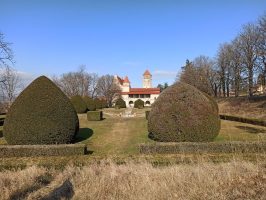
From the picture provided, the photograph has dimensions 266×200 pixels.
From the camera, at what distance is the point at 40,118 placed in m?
12.9

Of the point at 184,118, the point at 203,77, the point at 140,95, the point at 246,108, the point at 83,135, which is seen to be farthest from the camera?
the point at 140,95

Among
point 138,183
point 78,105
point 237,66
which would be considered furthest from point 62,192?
point 237,66

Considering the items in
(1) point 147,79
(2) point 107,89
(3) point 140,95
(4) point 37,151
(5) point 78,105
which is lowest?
(4) point 37,151

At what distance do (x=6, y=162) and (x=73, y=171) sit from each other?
3178 mm

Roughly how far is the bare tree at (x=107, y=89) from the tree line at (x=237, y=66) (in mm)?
25975

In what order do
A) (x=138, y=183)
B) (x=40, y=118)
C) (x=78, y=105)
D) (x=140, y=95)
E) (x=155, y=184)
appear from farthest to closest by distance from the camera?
(x=140, y=95)
(x=78, y=105)
(x=40, y=118)
(x=138, y=183)
(x=155, y=184)

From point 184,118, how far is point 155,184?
739 cm

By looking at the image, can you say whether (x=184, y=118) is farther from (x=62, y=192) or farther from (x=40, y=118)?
(x=62, y=192)

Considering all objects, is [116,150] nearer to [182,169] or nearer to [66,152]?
[66,152]

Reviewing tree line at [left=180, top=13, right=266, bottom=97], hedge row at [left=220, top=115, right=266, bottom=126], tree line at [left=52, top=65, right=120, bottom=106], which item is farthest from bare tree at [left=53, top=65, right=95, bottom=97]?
hedge row at [left=220, top=115, right=266, bottom=126]

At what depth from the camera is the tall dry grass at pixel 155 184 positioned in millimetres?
4883

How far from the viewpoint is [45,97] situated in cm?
1341

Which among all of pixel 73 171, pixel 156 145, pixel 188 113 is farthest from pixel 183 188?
pixel 188 113

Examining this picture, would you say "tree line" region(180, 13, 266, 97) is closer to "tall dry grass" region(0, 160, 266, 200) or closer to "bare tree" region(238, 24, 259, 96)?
"bare tree" region(238, 24, 259, 96)
